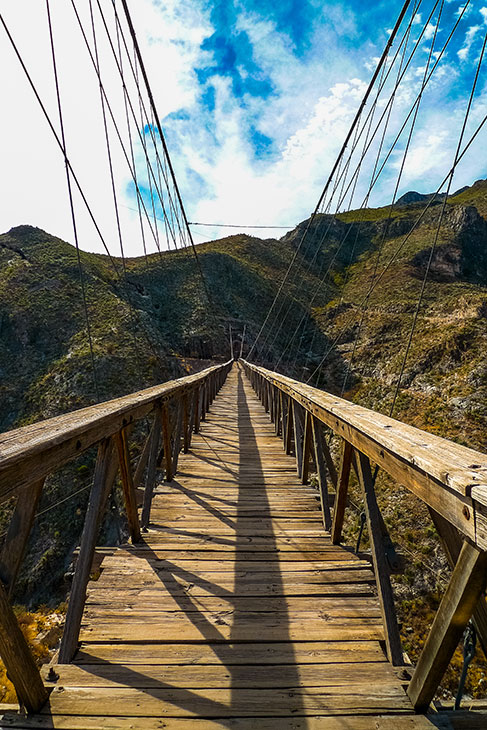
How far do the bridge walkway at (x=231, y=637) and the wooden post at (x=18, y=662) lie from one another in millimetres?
63

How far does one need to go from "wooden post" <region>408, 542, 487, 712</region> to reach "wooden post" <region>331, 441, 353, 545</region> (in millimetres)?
980

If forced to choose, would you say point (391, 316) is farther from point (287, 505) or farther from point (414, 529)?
point (287, 505)

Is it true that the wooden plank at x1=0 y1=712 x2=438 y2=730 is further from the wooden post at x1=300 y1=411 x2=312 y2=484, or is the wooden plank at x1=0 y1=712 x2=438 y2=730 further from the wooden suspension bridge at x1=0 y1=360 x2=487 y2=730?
the wooden post at x1=300 y1=411 x2=312 y2=484

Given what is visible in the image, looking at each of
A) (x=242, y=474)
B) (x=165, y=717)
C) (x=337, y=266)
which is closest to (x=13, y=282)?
(x=242, y=474)

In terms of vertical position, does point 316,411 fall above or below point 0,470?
below

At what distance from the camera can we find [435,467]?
3.23ft

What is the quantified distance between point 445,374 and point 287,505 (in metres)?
30.6

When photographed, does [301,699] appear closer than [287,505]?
Yes

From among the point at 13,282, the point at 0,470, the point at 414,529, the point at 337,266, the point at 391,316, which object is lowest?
the point at 414,529

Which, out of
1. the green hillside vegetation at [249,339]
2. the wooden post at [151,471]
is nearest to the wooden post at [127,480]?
the wooden post at [151,471]

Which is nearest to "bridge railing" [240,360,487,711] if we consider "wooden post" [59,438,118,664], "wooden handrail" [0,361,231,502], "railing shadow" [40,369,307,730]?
"railing shadow" [40,369,307,730]

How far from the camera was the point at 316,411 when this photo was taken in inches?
112

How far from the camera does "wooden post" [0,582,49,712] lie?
1058 millimetres

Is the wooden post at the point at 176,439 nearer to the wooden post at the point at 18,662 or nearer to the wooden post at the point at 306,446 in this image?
the wooden post at the point at 306,446
